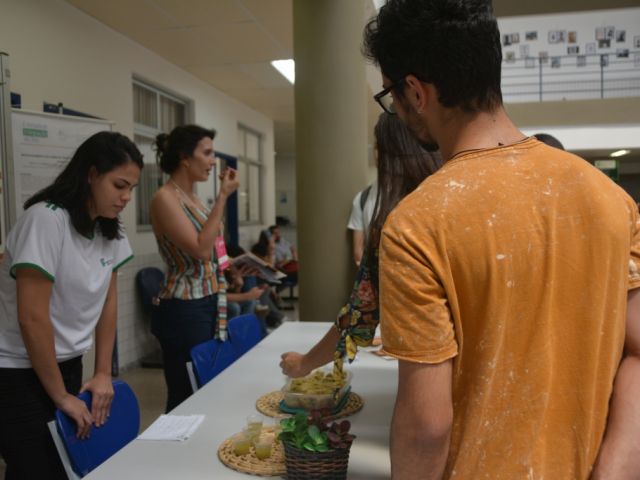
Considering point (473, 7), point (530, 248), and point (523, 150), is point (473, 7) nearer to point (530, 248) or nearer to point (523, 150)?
point (523, 150)

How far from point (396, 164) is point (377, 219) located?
17 cm

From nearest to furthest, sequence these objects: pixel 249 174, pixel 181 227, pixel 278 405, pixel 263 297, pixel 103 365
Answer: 1. pixel 278 405
2. pixel 103 365
3. pixel 181 227
4. pixel 263 297
5. pixel 249 174

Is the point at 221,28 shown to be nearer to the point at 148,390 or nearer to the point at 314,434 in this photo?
the point at 148,390

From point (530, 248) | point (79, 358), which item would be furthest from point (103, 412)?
point (530, 248)

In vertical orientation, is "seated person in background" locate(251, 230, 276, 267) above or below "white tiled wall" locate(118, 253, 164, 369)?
above

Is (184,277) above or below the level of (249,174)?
below

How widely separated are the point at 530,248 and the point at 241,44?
15.6 feet

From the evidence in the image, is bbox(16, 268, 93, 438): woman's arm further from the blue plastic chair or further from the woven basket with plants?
the woven basket with plants

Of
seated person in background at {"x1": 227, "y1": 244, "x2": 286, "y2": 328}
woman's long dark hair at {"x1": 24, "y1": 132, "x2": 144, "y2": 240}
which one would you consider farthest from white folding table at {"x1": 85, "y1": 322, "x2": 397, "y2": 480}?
seated person in background at {"x1": 227, "y1": 244, "x2": 286, "y2": 328}

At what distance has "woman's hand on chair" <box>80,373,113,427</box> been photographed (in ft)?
5.25

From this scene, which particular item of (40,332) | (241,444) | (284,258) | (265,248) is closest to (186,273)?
(40,332)

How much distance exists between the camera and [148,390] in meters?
4.27

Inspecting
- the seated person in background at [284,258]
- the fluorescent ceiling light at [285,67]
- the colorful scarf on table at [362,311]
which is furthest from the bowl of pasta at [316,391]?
the seated person in background at [284,258]

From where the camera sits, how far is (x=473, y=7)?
0.74 metres
